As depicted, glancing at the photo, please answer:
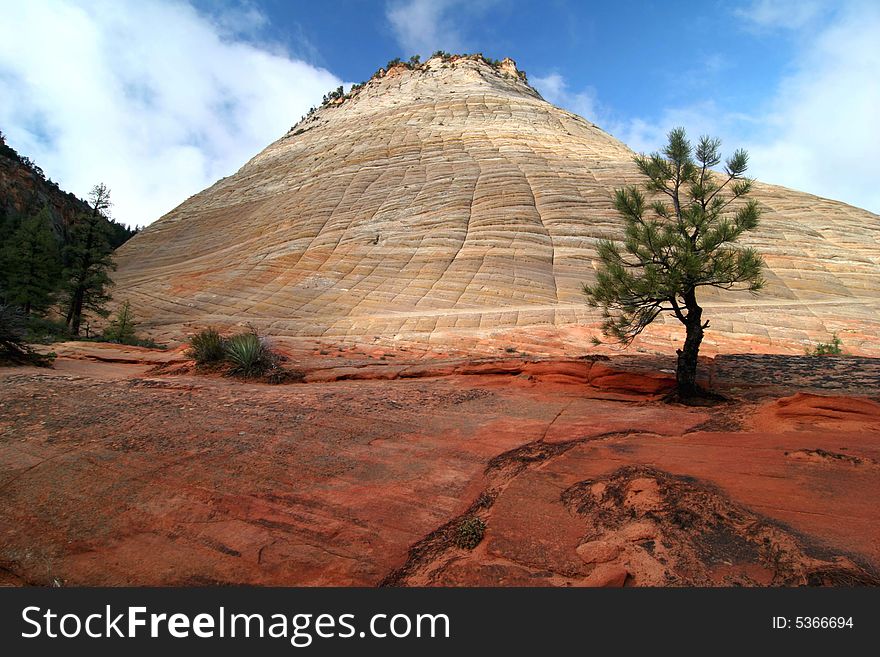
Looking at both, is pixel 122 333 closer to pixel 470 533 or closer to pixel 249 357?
pixel 249 357

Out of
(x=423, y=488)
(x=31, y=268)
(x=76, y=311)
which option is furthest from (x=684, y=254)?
(x=31, y=268)

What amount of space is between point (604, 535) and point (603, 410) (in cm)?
347

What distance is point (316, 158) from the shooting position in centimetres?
4075

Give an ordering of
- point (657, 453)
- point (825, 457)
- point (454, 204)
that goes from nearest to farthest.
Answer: point (825, 457)
point (657, 453)
point (454, 204)

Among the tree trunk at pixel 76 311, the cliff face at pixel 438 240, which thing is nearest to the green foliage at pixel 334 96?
the cliff face at pixel 438 240

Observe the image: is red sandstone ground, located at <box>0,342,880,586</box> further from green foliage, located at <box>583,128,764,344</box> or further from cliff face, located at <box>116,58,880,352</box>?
cliff face, located at <box>116,58,880,352</box>

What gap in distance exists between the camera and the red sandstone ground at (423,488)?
2.95 metres

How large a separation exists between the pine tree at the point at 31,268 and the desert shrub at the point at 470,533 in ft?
84.7

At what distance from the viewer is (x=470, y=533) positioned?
3.33 metres

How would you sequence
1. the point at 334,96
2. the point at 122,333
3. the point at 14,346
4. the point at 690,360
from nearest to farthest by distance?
1. the point at 690,360
2. the point at 14,346
3. the point at 122,333
4. the point at 334,96

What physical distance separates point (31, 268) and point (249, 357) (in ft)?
69.5

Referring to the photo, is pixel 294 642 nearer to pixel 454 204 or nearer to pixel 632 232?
pixel 632 232

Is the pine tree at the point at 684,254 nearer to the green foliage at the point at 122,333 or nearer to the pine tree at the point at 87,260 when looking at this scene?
the green foliage at the point at 122,333

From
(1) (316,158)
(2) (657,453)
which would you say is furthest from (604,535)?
(1) (316,158)
